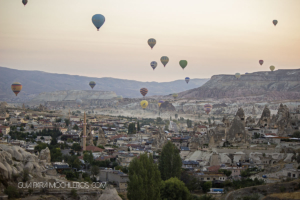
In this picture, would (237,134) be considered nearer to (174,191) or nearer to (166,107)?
(174,191)

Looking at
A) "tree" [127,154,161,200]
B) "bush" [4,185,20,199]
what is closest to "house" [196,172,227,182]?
"tree" [127,154,161,200]

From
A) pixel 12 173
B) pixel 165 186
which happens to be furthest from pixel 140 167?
pixel 12 173

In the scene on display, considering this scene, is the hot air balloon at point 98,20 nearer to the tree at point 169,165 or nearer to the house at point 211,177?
the tree at point 169,165

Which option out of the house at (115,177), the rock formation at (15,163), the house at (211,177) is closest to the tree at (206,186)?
the house at (211,177)

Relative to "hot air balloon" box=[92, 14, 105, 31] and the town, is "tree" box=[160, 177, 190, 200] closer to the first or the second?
the town

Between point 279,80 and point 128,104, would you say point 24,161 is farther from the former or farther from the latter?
point 279,80

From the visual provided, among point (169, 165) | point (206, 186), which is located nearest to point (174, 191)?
point (206, 186)

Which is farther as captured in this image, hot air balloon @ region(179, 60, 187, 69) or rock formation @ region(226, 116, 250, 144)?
hot air balloon @ region(179, 60, 187, 69)
